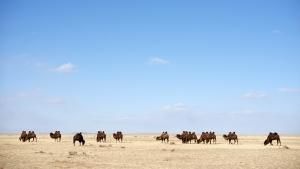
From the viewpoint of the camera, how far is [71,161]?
2511cm

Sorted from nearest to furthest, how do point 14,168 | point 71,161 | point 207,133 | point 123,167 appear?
point 14,168, point 123,167, point 71,161, point 207,133

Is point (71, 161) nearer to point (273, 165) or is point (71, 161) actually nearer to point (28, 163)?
point (28, 163)

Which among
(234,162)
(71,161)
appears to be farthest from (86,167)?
(234,162)

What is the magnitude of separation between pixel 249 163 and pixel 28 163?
497 inches

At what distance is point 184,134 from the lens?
55469mm

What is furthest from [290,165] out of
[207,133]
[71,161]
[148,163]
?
[207,133]

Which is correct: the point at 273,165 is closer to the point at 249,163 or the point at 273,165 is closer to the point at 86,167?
the point at 249,163

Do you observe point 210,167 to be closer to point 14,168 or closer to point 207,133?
point 14,168

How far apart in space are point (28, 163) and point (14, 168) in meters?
2.18

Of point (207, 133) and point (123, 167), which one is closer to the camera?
point (123, 167)

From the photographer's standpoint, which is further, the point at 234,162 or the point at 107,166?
the point at 234,162

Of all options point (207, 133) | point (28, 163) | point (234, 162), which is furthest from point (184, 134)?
point (28, 163)

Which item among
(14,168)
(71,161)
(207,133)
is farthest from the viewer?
(207,133)

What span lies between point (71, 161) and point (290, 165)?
12489 millimetres
